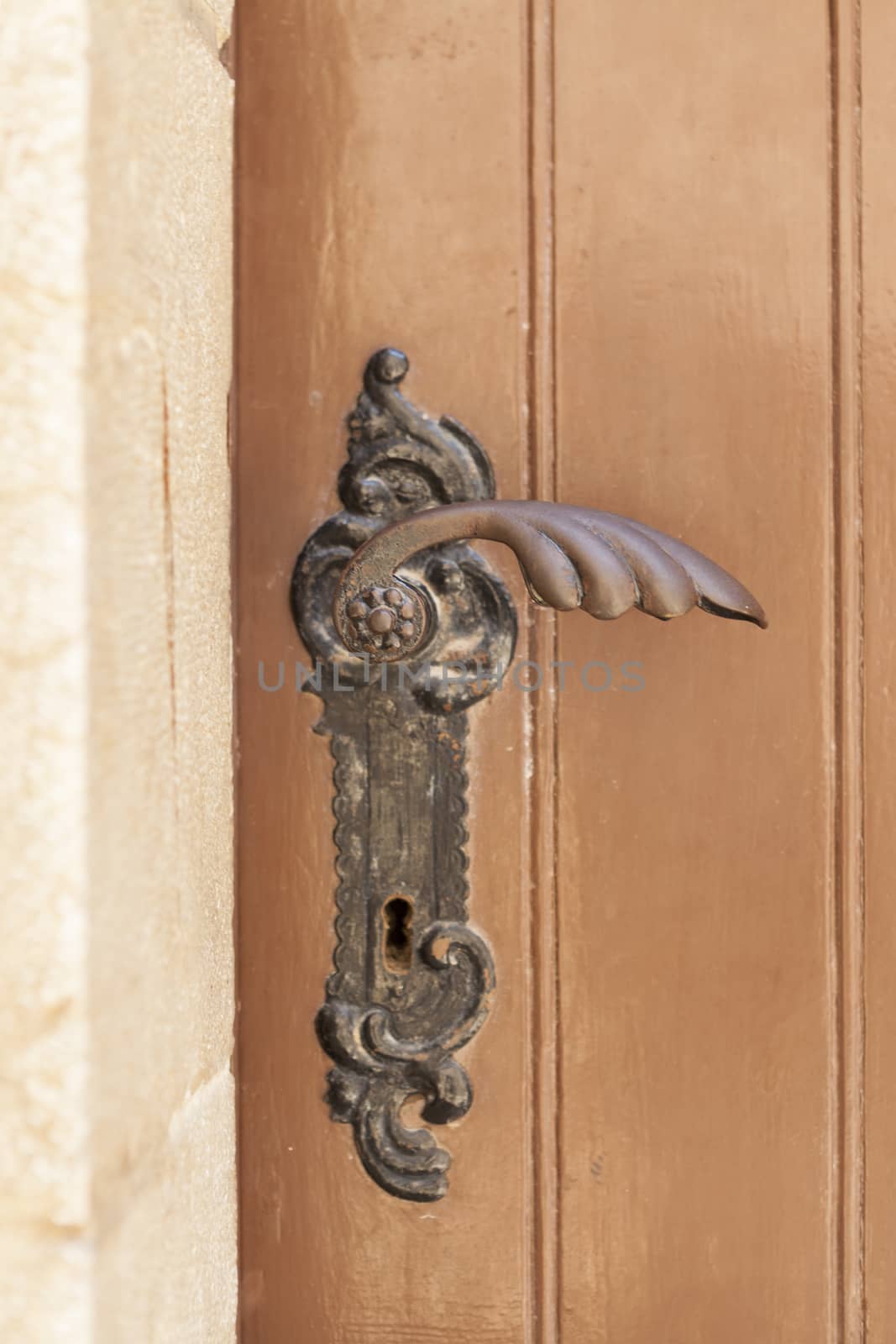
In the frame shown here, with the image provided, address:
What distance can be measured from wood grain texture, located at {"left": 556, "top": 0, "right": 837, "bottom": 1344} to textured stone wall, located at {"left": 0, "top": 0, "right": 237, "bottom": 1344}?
0.76 feet

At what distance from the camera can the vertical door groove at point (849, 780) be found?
1.99 ft

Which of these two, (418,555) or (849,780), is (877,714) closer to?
(849,780)

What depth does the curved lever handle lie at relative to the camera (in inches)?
19.6

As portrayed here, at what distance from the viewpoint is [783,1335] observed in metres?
0.61

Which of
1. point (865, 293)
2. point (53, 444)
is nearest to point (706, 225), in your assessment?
point (865, 293)

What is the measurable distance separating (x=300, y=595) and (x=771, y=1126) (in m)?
0.41

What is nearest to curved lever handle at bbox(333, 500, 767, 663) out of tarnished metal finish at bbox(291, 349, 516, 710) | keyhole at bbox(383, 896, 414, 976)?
tarnished metal finish at bbox(291, 349, 516, 710)

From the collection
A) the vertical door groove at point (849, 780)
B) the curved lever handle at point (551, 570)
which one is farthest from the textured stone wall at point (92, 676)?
the vertical door groove at point (849, 780)

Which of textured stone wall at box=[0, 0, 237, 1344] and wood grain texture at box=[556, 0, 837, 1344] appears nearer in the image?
textured stone wall at box=[0, 0, 237, 1344]

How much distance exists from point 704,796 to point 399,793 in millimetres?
178

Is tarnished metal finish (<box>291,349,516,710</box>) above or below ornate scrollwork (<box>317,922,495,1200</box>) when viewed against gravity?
above

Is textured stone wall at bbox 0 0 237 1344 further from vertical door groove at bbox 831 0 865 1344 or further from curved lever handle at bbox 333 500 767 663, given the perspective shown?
vertical door groove at bbox 831 0 865 1344

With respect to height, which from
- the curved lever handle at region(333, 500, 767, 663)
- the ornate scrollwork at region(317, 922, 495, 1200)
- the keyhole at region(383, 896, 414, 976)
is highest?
the curved lever handle at region(333, 500, 767, 663)

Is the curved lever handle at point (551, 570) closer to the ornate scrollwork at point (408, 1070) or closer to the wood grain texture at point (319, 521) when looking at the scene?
the wood grain texture at point (319, 521)
